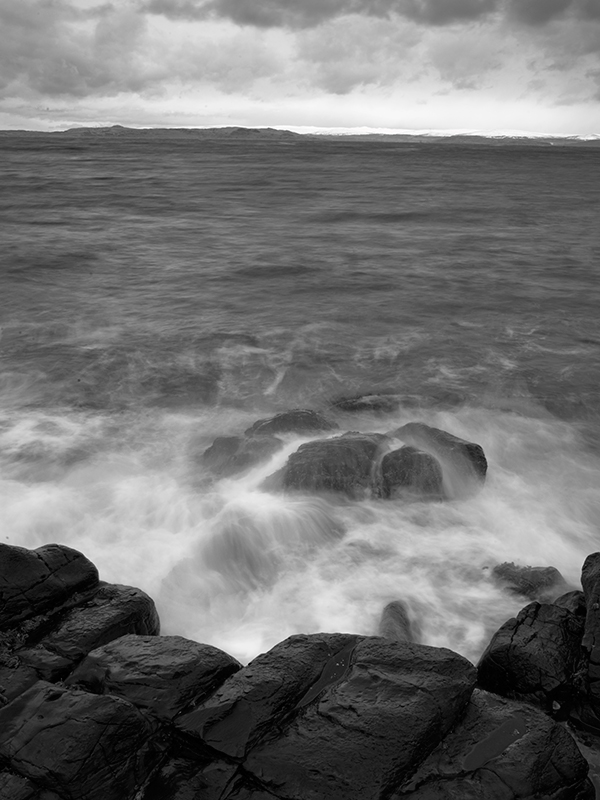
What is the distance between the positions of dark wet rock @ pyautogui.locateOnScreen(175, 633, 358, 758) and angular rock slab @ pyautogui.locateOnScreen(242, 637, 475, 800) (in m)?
0.12

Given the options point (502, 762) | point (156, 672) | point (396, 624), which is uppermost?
point (156, 672)

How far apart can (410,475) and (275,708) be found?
5.51m

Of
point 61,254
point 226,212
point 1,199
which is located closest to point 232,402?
point 61,254

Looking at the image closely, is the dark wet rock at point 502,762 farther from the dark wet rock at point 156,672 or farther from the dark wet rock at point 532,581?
the dark wet rock at point 532,581

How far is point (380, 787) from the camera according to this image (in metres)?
4.75

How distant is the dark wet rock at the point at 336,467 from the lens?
33.4ft

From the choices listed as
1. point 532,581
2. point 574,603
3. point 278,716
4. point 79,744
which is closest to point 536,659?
point 574,603

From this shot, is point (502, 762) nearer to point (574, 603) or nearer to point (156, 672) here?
point (574, 603)

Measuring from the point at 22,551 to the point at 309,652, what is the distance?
3.27 m

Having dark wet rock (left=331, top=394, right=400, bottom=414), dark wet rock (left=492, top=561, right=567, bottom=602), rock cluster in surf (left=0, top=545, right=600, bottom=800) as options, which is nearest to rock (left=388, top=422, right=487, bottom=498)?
dark wet rock (left=492, top=561, right=567, bottom=602)

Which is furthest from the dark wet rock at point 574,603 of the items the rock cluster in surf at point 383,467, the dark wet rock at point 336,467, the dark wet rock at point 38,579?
the dark wet rock at point 38,579

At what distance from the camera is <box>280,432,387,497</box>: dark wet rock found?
10.2 meters

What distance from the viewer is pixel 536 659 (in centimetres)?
636

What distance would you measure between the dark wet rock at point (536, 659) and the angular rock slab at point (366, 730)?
84cm
